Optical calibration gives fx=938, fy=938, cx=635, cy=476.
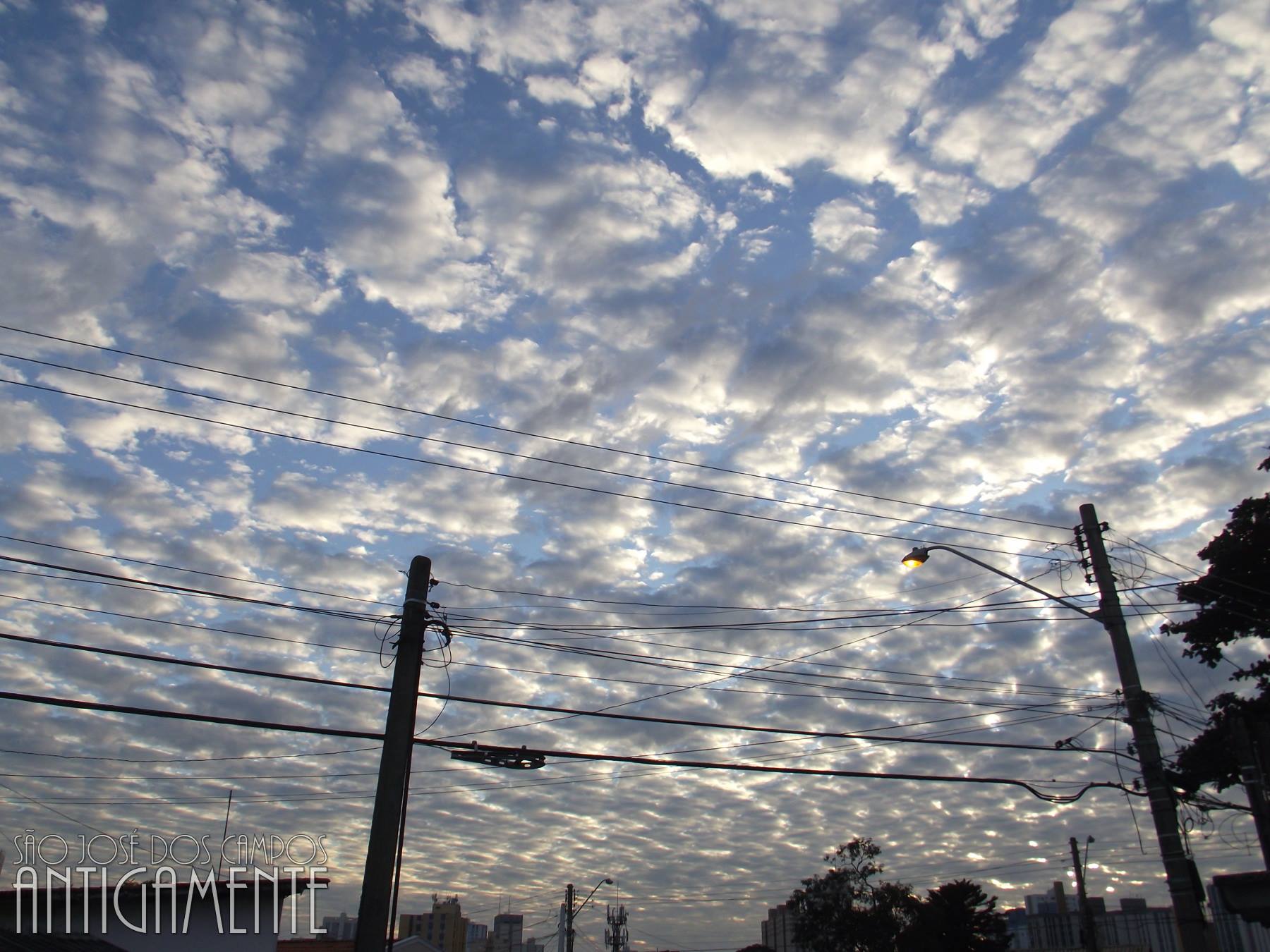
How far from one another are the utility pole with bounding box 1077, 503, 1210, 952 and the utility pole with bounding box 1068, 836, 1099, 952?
33701 millimetres

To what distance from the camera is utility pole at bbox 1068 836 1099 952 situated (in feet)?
142

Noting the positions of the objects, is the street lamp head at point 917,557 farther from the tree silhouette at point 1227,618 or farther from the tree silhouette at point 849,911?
the tree silhouette at point 849,911

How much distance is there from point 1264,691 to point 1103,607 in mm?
15453

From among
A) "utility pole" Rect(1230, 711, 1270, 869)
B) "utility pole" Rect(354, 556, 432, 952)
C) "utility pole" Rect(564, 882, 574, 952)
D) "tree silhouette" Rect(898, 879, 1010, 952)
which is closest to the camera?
"utility pole" Rect(1230, 711, 1270, 869)

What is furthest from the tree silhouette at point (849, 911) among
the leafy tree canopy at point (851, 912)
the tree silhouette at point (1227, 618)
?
the tree silhouette at point (1227, 618)

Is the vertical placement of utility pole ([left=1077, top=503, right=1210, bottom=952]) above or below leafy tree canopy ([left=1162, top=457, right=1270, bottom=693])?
below

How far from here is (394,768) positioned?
1403 cm

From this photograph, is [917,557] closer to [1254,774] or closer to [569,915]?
[1254,774]

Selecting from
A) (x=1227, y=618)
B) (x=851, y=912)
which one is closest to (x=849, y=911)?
(x=851, y=912)

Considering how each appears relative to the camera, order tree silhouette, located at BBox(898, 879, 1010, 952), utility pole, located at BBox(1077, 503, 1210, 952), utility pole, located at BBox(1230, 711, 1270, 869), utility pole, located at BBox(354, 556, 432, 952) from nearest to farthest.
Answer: utility pole, located at BBox(1230, 711, 1270, 869), utility pole, located at BBox(354, 556, 432, 952), utility pole, located at BBox(1077, 503, 1210, 952), tree silhouette, located at BBox(898, 879, 1010, 952)

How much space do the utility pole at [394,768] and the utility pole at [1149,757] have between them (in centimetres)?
1168

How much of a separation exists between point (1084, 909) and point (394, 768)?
4327cm

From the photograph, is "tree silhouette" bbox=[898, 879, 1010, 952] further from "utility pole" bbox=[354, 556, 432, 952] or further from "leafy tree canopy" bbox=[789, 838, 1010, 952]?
"utility pole" bbox=[354, 556, 432, 952]

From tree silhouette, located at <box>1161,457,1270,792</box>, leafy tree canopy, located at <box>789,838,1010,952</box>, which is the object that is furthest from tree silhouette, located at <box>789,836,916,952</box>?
tree silhouette, located at <box>1161,457,1270,792</box>
